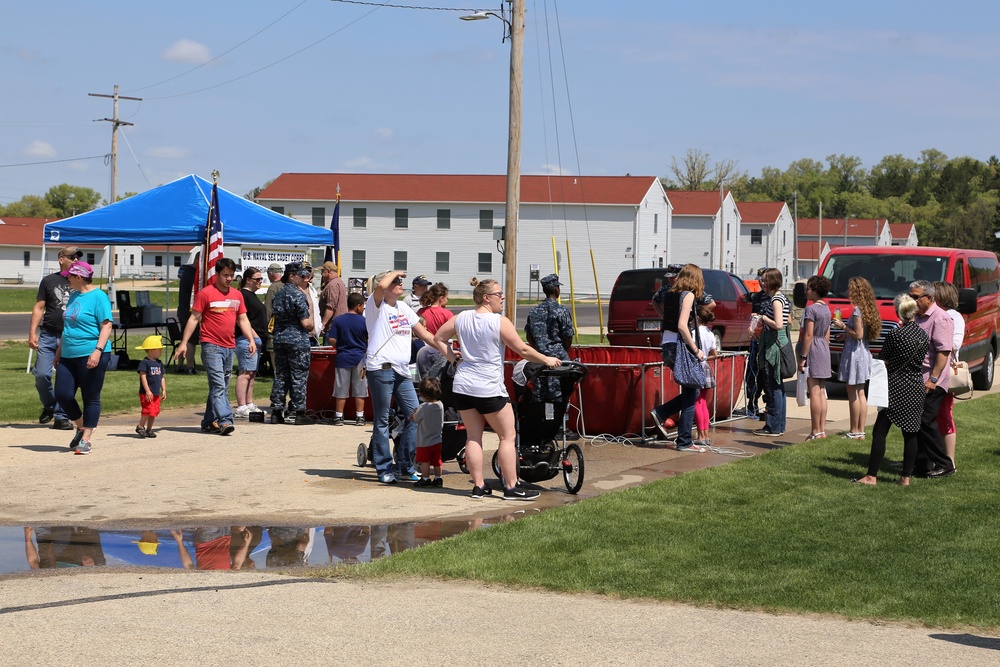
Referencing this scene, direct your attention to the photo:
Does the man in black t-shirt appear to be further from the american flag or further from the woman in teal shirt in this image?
the american flag

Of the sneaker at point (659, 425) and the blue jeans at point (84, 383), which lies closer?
the blue jeans at point (84, 383)

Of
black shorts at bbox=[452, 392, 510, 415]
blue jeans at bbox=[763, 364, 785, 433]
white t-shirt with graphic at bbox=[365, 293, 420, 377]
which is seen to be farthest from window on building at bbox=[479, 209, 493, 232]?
black shorts at bbox=[452, 392, 510, 415]

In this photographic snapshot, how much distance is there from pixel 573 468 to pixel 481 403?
1.17 meters

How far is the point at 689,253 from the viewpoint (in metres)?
81.6

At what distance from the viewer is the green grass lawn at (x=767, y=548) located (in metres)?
6.50

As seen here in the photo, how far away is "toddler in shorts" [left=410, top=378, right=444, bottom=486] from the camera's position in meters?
9.91

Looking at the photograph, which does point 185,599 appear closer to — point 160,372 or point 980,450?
point 160,372

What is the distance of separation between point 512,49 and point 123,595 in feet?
49.8

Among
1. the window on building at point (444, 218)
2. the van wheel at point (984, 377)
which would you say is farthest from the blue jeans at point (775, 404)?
the window on building at point (444, 218)

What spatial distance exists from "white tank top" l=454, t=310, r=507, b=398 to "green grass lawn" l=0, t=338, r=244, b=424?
7213 millimetres

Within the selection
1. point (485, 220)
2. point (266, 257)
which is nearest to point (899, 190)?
point (485, 220)

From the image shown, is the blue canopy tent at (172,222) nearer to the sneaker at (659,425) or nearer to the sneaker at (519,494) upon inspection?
the sneaker at (659,425)

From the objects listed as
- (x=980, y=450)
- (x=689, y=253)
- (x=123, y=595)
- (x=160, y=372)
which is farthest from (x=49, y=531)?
(x=689, y=253)

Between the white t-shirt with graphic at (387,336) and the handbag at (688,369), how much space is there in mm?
3119
